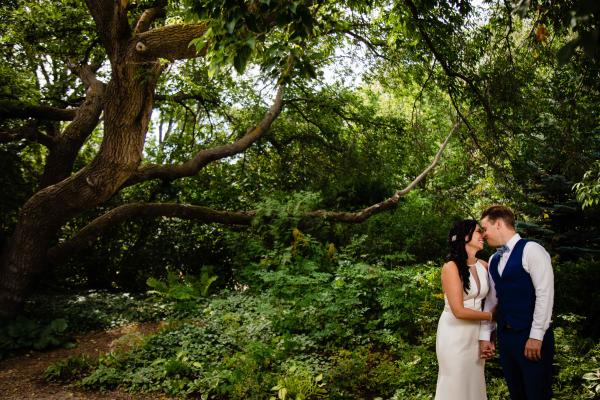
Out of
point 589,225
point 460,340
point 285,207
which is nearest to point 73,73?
point 285,207

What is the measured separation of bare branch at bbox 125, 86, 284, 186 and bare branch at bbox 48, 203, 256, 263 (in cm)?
60

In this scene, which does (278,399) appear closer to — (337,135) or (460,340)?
(460,340)

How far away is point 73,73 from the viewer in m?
11.0

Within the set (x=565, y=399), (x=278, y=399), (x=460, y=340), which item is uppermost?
(x=460, y=340)

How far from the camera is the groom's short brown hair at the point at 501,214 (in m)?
3.50


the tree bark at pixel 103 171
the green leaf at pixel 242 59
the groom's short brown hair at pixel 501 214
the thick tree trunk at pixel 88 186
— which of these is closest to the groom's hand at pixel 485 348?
the groom's short brown hair at pixel 501 214

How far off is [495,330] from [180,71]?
30.7 ft

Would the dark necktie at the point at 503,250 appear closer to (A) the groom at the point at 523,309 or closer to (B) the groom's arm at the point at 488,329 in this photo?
(A) the groom at the point at 523,309

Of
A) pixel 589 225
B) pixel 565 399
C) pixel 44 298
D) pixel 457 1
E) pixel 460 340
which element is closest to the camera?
pixel 460 340

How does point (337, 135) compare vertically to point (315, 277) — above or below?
above

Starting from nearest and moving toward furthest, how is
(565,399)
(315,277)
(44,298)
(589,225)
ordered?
(565,399)
(315,277)
(44,298)
(589,225)

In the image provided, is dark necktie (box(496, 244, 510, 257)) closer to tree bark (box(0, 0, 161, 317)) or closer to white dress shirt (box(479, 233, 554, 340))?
Answer: white dress shirt (box(479, 233, 554, 340))

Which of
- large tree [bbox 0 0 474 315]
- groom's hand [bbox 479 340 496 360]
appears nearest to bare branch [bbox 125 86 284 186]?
large tree [bbox 0 0 474 315]

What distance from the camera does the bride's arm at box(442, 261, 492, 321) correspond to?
342 cm
